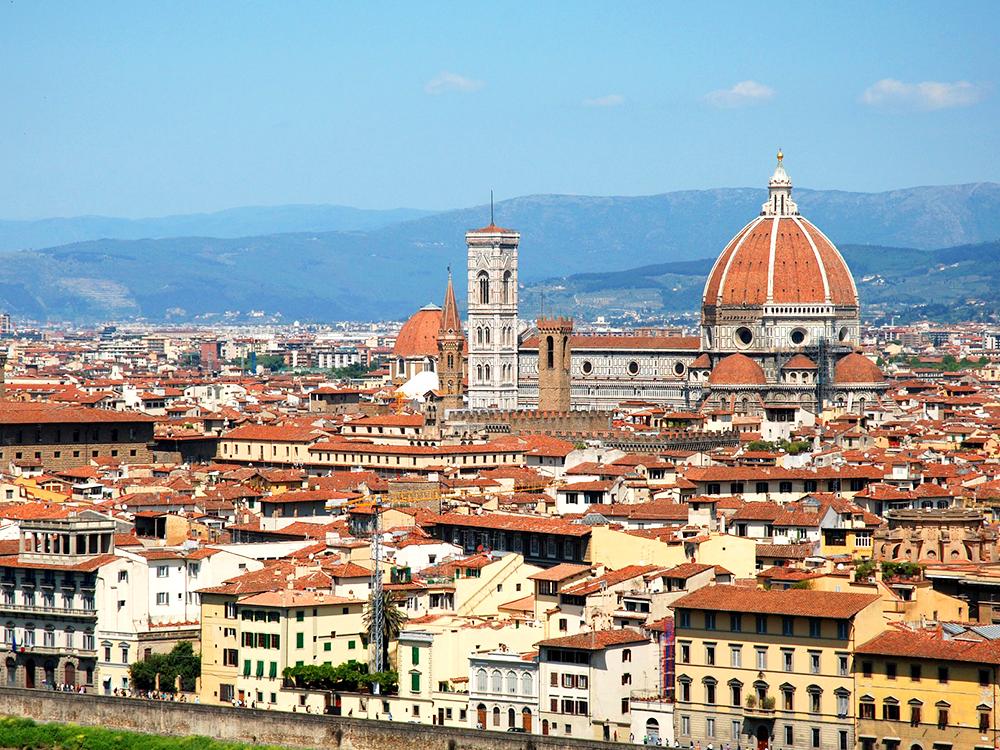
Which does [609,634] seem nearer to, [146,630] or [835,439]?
[146,630]

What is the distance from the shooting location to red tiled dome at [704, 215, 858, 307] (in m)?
135

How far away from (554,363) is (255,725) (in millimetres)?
81829

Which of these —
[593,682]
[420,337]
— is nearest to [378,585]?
[593,682]

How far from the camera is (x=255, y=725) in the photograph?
1699 inches

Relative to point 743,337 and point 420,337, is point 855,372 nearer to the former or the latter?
point 743,337

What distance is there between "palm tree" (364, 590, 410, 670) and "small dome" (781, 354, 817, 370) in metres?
83.2

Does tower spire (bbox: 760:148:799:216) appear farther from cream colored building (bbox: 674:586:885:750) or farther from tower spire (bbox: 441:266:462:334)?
cream colored building (bbox: 674:586:885:750)

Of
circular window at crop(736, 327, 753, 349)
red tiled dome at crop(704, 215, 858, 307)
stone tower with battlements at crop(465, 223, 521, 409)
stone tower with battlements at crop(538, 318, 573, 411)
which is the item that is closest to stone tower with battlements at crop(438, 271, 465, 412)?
stone tower with battlements at crop(538, 318, 573, 411)

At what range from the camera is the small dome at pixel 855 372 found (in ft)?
409

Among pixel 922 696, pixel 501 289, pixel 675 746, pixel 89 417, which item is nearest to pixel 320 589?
pixel 675 746

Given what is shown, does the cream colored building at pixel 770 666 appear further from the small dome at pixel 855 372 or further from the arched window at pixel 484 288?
the arched window at pixel 484 288

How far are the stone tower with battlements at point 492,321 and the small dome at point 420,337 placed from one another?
2714cm

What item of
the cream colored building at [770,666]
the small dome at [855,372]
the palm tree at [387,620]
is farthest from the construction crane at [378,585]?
the small dome at [855,372]

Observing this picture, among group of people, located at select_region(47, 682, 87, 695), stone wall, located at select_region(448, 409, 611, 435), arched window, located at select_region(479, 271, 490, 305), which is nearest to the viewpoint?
group of people, located at select_region(47, 682, 87, 695)
